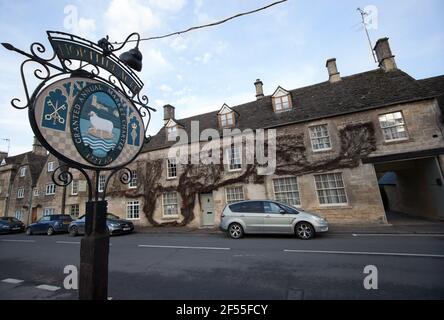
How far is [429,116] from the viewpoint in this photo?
1141 centimetres

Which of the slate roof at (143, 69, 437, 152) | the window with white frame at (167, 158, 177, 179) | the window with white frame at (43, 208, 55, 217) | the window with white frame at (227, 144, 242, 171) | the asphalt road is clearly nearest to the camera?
the asphalt road

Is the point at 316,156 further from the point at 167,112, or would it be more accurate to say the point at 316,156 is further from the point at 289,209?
the point at 167,112

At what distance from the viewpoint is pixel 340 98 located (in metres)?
14.2

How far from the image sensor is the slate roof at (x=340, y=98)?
1239cm

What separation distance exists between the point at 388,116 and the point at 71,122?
1555cm

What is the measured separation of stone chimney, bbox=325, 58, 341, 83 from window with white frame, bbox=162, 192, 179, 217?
51.3 ft

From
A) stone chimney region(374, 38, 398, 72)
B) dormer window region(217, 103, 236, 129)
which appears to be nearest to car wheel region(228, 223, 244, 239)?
dormer window region(217, 103, 236, 129)

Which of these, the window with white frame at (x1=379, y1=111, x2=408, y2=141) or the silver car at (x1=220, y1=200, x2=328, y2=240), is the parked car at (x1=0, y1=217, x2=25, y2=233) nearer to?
the silver car at (x1=220, y1=200, x2=328, y2=240)

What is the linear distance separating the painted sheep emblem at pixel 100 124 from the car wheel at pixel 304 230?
29.1 ft

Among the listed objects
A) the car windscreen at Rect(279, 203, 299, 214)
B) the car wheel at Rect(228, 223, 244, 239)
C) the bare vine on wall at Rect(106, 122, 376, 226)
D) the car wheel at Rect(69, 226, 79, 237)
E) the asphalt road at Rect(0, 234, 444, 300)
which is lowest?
the asphalt road at Rect(0, 234, 444, 300)

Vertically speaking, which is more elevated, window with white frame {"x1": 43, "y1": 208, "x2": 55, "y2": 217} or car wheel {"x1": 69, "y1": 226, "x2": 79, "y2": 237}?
window with white frame {"x1": 43, "y1": 208, "x2": 55, "y2": 217}

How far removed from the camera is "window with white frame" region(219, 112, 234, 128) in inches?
667

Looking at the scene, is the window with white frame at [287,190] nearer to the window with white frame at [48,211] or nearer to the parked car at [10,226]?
the window with white frame at [48,211]
